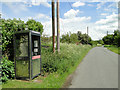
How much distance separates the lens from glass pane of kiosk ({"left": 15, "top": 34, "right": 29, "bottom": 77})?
6.20 m

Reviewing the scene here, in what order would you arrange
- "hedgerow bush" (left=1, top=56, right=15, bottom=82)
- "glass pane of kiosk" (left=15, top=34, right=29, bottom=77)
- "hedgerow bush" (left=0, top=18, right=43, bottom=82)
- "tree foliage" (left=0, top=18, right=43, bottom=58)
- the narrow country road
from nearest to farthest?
"hedgerow bush" (left=1, top=56, right=15, bottom=82) → the narrow country road → "hedgerow bush" (left=0, top=18, right=43, bottom=82) → "glass pane of kiosk" (left=15, top=34, right=29, bottom=77) → "tree foliage" (left=0, top=18, right=43, bottom=58)

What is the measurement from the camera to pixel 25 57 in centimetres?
612

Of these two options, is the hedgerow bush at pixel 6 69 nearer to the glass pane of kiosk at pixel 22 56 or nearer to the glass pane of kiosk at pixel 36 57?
the glass pane of kiosk at pixel 22 56


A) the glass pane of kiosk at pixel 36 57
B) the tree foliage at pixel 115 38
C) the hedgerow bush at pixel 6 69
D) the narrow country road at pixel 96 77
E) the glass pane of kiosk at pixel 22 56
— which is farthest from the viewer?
the tree foliage at pixel 115 38

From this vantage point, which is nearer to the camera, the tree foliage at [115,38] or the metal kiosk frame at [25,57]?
the metal kiosk frame at [25,57]

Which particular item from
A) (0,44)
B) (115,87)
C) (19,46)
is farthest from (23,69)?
(115,87)

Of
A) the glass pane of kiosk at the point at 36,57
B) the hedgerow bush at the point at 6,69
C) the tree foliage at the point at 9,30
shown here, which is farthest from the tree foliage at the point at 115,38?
the hedgerow bush at the point at 6,69

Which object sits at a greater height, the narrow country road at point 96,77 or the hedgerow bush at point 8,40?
the hedgerow bush at point 8,40

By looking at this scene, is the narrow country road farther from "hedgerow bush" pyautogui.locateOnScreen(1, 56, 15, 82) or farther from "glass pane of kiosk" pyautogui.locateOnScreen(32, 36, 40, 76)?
"hedgerow bush" pyautogui.locateOnScreen(1, 56, 15, 82)

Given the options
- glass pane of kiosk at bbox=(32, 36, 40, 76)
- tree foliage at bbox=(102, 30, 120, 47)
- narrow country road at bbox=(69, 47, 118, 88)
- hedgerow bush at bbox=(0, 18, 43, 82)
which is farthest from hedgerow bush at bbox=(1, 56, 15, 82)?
tree foliage at bbox=(102, 30, 120, 47)

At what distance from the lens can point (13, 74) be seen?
240 inches

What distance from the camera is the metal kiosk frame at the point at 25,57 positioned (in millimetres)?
6088

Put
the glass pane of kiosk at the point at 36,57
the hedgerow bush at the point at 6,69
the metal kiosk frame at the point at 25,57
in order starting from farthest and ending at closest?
the glass pane of kiosk at the point at 36,57
the metal kiosk frame at the point at 25,57
the hedgerow bush at the point at 6,69

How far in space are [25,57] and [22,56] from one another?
216 mm
